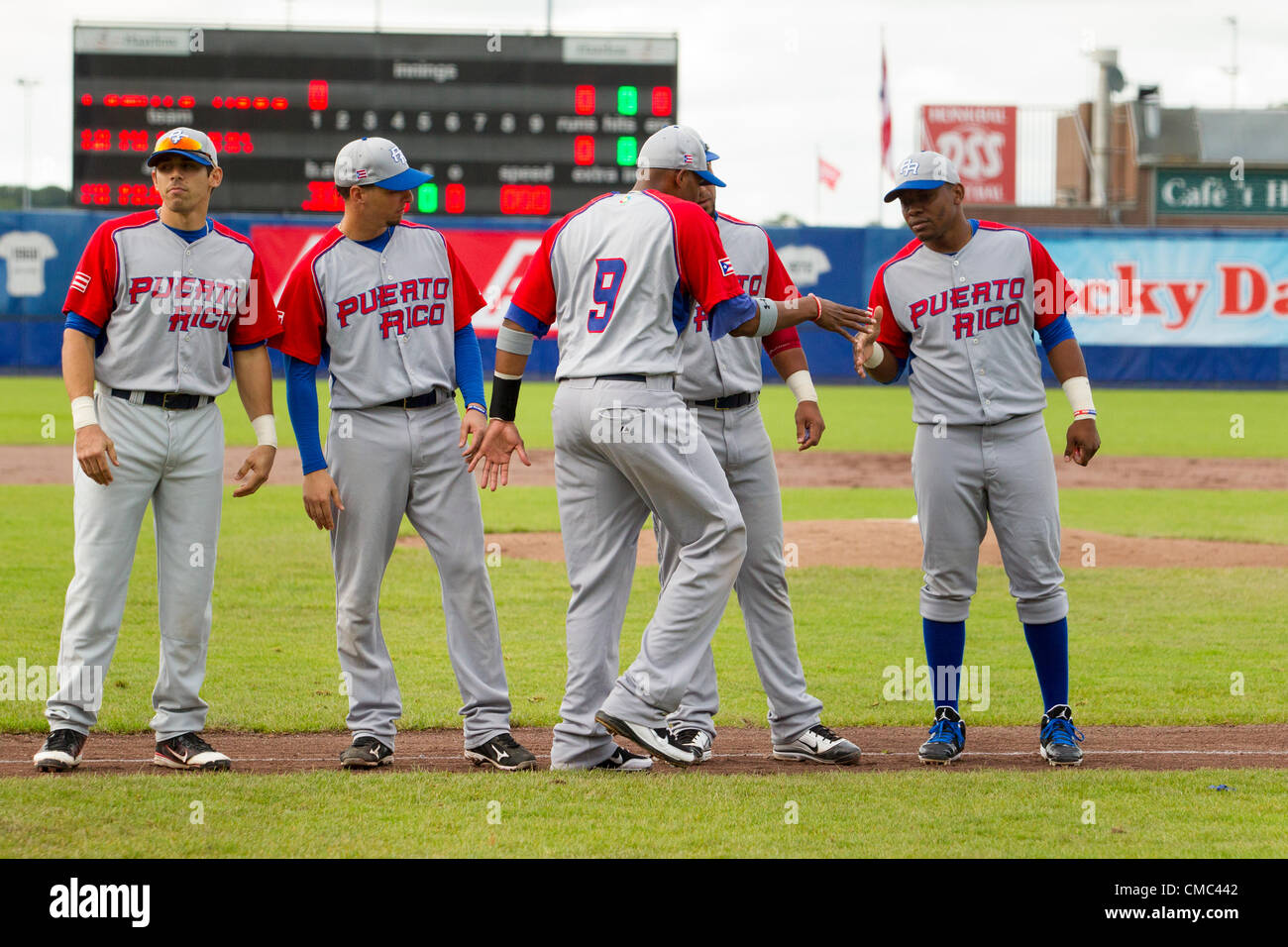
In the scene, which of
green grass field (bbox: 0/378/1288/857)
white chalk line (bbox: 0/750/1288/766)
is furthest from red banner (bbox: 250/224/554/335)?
white chalk line (bbox: 0/750/1288/766)

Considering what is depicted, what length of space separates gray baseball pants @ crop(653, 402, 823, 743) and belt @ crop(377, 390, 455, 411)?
881mm

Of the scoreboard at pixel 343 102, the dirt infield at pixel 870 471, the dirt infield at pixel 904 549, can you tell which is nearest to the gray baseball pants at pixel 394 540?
the dirt infield at pixel 904 549

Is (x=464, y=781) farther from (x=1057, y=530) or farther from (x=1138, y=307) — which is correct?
(x=1138, y=307)

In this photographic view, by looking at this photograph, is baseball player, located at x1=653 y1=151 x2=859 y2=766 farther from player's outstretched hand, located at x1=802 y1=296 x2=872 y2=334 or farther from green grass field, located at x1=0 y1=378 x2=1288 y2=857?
green grass field, located at x1=0 y1=378 x2=1288 y2=857

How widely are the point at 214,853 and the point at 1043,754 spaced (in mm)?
2859

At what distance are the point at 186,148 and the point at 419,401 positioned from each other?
113 cm

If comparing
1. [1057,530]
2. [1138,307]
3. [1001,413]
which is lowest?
[1057,530]

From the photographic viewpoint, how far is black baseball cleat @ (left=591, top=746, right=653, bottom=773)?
487cm

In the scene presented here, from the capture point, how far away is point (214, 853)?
3750mm

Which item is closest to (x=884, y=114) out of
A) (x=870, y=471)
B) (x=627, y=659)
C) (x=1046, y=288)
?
(x=870, y=471)

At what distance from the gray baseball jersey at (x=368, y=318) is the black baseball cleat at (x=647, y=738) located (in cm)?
125

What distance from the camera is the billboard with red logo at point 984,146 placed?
158 feet

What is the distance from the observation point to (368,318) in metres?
4.89
